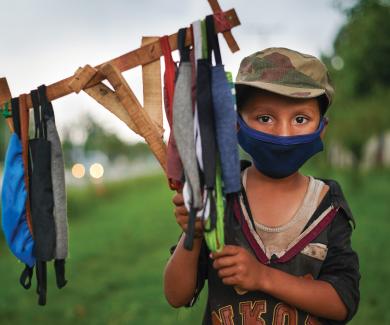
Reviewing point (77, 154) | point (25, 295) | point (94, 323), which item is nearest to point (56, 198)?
point (94, 323)

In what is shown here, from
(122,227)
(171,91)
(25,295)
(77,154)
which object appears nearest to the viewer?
(171,91)

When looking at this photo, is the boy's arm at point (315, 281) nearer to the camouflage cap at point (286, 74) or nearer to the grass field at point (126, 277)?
the camouflage cap at point (286, 74)

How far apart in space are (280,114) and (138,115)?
0.55 m

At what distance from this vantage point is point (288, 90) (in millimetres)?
1904

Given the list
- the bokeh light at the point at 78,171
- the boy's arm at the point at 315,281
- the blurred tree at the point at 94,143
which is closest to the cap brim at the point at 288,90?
the boy's arm at the point at 315,281

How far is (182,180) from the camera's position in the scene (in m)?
1.69

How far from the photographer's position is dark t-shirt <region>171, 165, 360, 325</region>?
1.98 meters

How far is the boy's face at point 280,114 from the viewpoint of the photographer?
6.39 feet

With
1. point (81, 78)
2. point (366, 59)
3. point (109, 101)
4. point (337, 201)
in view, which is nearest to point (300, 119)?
point (337, 201)

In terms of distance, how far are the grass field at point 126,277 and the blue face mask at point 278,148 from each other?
9.68 ft

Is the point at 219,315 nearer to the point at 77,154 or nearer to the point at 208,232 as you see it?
the point at 208,232

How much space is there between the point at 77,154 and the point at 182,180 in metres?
52.5

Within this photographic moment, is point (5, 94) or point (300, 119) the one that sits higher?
point (5, 94)

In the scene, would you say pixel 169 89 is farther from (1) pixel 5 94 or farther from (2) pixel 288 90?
(1) pixel 5 94
